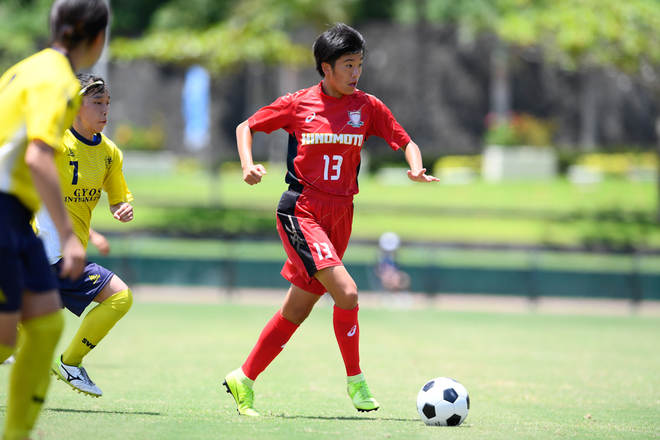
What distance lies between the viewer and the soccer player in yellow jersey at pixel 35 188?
10.1 feet

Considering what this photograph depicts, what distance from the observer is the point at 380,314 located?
15.8 m

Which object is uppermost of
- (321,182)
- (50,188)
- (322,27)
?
(322,27)

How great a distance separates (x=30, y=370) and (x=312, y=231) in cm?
205

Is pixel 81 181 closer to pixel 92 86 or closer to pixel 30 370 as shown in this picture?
pixel 92 86

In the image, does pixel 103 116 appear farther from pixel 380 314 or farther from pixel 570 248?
pixel 570 248

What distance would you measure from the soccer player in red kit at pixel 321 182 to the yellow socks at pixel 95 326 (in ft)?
2.96

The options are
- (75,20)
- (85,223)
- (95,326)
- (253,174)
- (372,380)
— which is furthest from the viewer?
(372,380)

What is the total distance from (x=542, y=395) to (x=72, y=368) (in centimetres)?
379

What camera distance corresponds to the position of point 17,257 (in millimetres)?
3223

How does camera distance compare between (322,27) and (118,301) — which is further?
(322,27)

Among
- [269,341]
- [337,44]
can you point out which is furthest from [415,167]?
[269,341]

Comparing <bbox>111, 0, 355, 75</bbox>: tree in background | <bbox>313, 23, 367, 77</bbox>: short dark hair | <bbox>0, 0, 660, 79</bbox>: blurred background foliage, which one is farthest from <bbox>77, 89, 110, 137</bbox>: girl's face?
<bbox>111, 0, 355, 75</bbox>: tree in background

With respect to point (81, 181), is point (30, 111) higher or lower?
higher

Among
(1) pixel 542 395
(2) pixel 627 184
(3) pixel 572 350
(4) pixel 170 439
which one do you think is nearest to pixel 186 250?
(3) pixel 572 350
